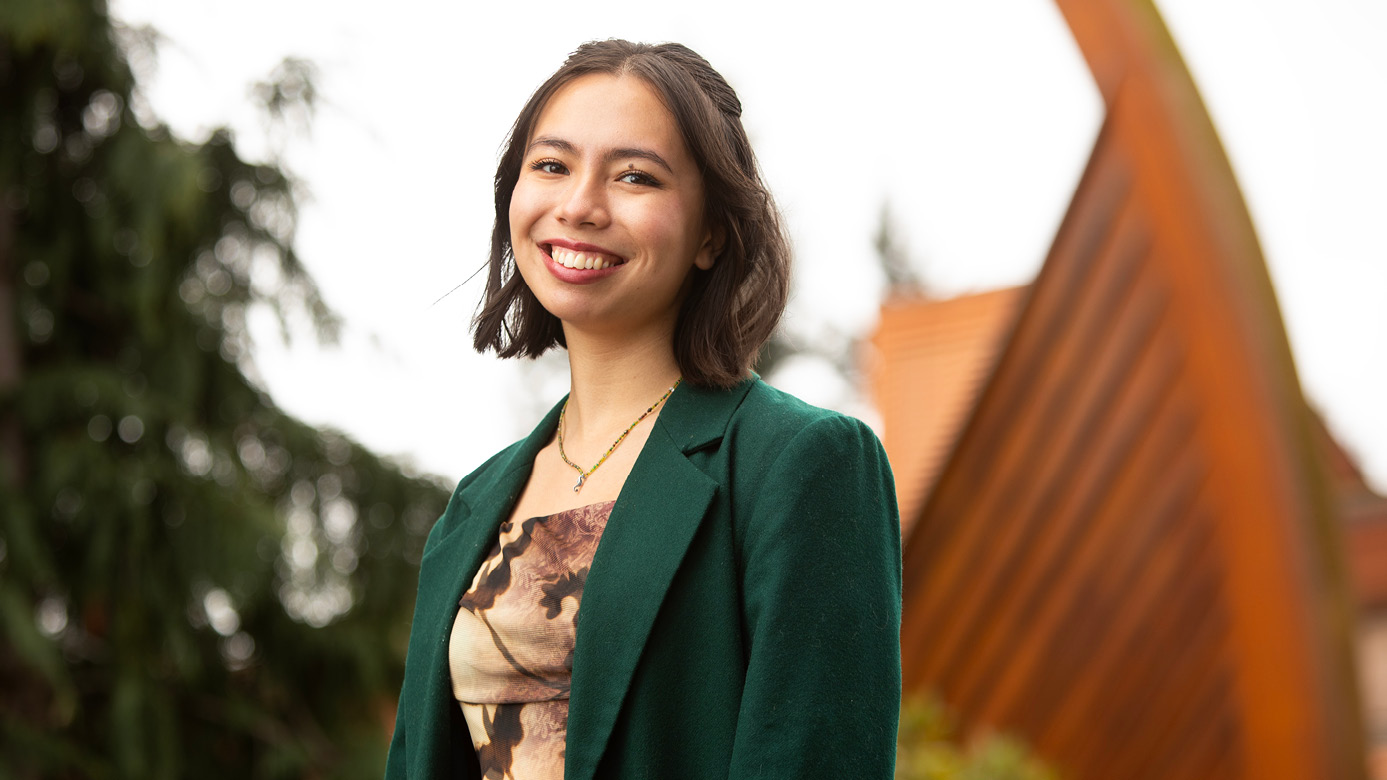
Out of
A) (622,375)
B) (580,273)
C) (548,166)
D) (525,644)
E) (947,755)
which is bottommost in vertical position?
(947,755)

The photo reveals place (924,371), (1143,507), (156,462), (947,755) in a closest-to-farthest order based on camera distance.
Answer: (156,462) < (1143,507) < (947,755) < (924,371)

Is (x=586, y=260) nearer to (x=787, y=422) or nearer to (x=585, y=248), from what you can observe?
(x=585, y=248)

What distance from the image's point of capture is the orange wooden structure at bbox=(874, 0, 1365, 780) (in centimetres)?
407

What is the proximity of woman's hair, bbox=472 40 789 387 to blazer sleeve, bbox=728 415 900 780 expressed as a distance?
21 centimetres

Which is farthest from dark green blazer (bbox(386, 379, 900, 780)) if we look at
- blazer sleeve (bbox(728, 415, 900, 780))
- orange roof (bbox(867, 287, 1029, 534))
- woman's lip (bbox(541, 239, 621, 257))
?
orange roof (bbox(867, 287, 1029, 534))

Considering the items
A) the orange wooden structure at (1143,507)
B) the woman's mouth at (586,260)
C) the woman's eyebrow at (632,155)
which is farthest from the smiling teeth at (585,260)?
the orange wooden structure at (1143,507)

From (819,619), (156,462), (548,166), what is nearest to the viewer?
(819,619)

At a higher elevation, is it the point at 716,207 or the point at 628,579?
the point at 716,207

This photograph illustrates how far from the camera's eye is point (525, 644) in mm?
1335

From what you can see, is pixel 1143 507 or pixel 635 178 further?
pixel 1143 507

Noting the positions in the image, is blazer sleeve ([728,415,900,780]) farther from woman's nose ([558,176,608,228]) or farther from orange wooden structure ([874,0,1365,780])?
orange wooden structure ([874,0,1365,780])

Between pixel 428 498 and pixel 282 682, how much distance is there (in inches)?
39.7

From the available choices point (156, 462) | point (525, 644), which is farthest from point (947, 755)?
point (525, 644)

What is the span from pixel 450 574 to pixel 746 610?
0.43m
